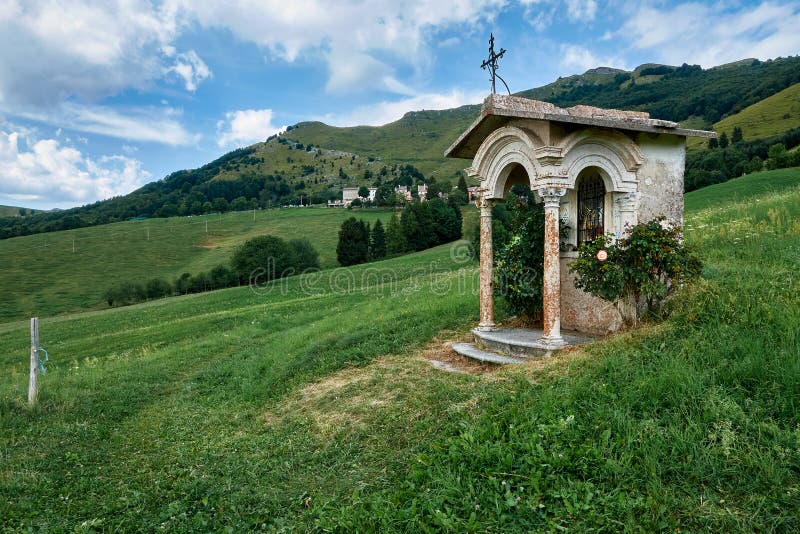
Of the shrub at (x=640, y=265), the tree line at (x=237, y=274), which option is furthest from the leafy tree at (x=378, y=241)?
the shrub at (x=640, y=265)

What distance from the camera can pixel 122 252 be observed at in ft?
252

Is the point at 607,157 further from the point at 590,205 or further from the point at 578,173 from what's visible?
the point at 590,205

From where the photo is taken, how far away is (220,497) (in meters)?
5.10

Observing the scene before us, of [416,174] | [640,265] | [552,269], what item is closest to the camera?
[640,265]

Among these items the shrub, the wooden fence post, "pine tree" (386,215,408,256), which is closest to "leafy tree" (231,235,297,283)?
"pine tree" (386,215,408,256)

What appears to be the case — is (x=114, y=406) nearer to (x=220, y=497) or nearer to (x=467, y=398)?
(x=220, y=497)

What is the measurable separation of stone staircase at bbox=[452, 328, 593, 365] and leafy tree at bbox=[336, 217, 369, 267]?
57895 mm

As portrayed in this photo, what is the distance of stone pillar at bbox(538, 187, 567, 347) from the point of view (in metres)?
7.91

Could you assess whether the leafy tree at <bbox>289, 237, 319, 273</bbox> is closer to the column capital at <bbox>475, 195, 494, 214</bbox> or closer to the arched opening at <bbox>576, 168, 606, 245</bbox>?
the column capital at <bbox>475, 195, 494, 214</bbox>

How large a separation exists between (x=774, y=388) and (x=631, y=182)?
4705 millimetres

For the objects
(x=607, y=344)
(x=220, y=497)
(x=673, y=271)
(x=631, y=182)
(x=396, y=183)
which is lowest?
(x=220, y=497)

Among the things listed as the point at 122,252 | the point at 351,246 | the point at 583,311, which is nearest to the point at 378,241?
the point at 351,246

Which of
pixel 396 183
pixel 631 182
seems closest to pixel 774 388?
pixel 631 182

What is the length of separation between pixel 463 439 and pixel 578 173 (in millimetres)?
5401
